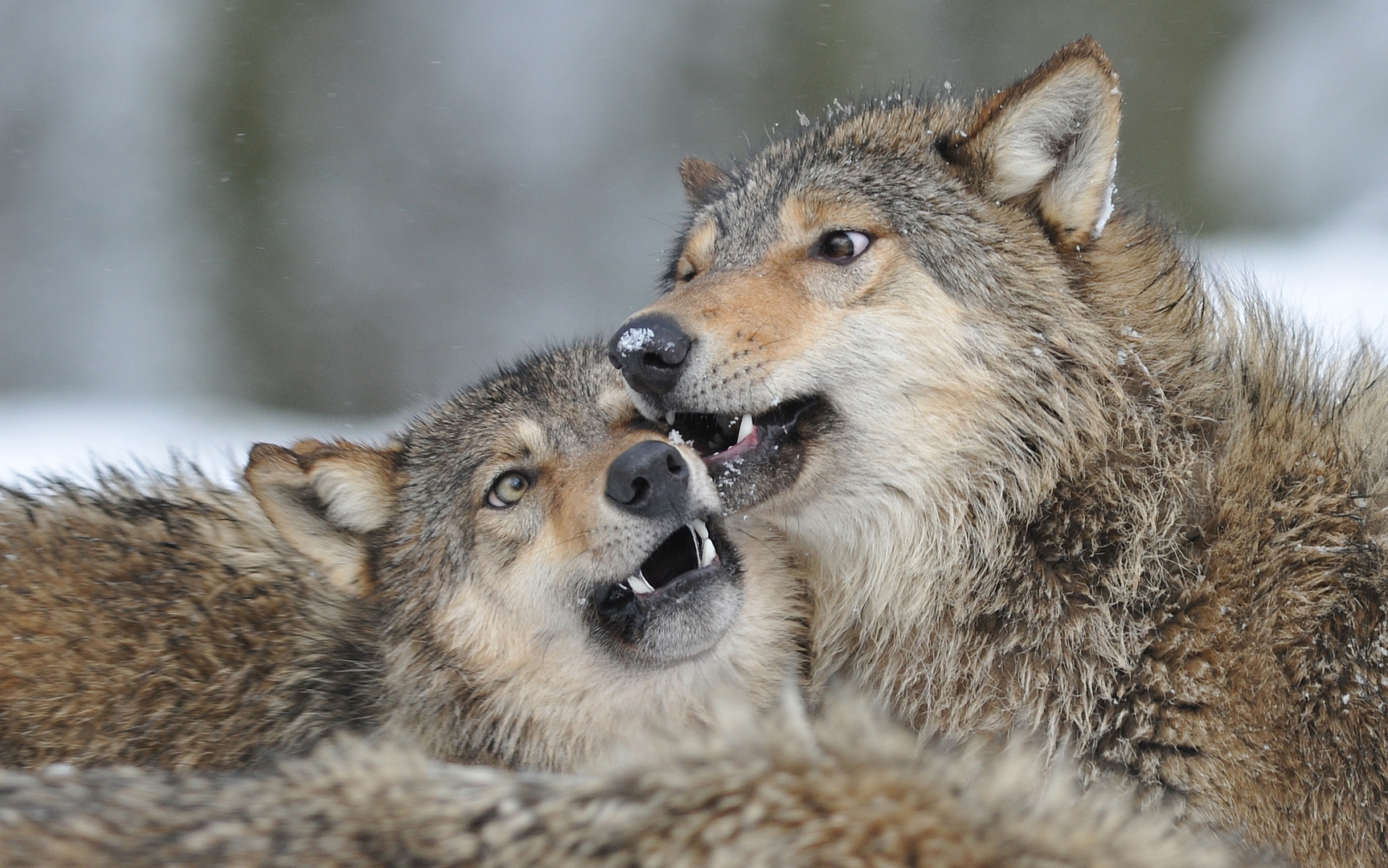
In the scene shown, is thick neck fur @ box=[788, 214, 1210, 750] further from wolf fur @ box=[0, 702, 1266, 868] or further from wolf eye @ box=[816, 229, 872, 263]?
wolf fur @ box=[0, 702, 1266, 868]

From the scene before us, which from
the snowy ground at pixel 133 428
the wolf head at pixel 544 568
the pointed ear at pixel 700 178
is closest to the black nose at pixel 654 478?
the wolf head at pixel 544 568

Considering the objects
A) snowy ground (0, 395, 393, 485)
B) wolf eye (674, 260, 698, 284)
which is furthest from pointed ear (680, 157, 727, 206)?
snowy ground (0, 395, 393, 485)

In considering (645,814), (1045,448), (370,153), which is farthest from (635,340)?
(370,153)

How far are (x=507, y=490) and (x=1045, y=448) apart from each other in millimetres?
1444

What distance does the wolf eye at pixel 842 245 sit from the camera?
312cm

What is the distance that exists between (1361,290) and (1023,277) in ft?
18.0

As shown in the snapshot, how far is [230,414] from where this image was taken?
10008mm

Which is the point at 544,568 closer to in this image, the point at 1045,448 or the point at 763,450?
the point at 763,450

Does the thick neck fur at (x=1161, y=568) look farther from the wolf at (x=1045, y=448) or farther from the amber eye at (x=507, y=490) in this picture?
the amber eye at (x=507, y=490)

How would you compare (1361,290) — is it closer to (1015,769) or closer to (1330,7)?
(1330,7)

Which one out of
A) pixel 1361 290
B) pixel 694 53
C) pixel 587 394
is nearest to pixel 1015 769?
pixel 587 394

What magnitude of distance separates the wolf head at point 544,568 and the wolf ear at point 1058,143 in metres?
1.10

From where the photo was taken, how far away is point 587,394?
136 inches

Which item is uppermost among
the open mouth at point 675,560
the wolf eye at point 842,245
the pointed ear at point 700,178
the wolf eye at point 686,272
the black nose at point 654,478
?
the pointed ear at point 700,178
